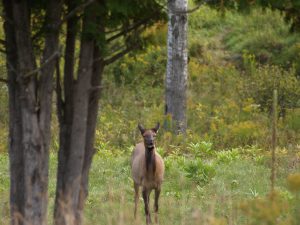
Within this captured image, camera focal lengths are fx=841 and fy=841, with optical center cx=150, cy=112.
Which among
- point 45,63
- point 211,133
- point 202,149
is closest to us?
point 45,63

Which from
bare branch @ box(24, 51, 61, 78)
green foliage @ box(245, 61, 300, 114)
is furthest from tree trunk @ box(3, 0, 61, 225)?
green foliage @ box(245, 61, 300, 114)

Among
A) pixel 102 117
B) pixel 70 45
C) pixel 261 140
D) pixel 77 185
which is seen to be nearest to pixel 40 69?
pixel 70 45

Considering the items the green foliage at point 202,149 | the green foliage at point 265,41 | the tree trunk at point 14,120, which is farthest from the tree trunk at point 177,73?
the tree trunk at point 14,120

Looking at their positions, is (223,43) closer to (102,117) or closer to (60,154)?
(102,117)

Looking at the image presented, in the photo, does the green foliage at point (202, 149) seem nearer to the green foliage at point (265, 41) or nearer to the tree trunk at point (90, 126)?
the tree trunk at point (90, 126)

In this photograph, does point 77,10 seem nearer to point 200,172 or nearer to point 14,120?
point 14,120

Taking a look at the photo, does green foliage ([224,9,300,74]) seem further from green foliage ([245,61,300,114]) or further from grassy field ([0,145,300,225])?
grassy field ([0,145,300,225])

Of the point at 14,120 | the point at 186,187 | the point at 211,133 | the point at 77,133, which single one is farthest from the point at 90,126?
the point at 211,133

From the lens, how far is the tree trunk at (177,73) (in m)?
19.0

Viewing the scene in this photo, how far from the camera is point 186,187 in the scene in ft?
44.5

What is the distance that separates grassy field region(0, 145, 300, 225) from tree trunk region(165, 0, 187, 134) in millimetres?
3084

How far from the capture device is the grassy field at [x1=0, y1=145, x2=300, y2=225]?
11.2 m

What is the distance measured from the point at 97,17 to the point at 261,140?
11489 mm

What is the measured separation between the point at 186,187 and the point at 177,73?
637cm
